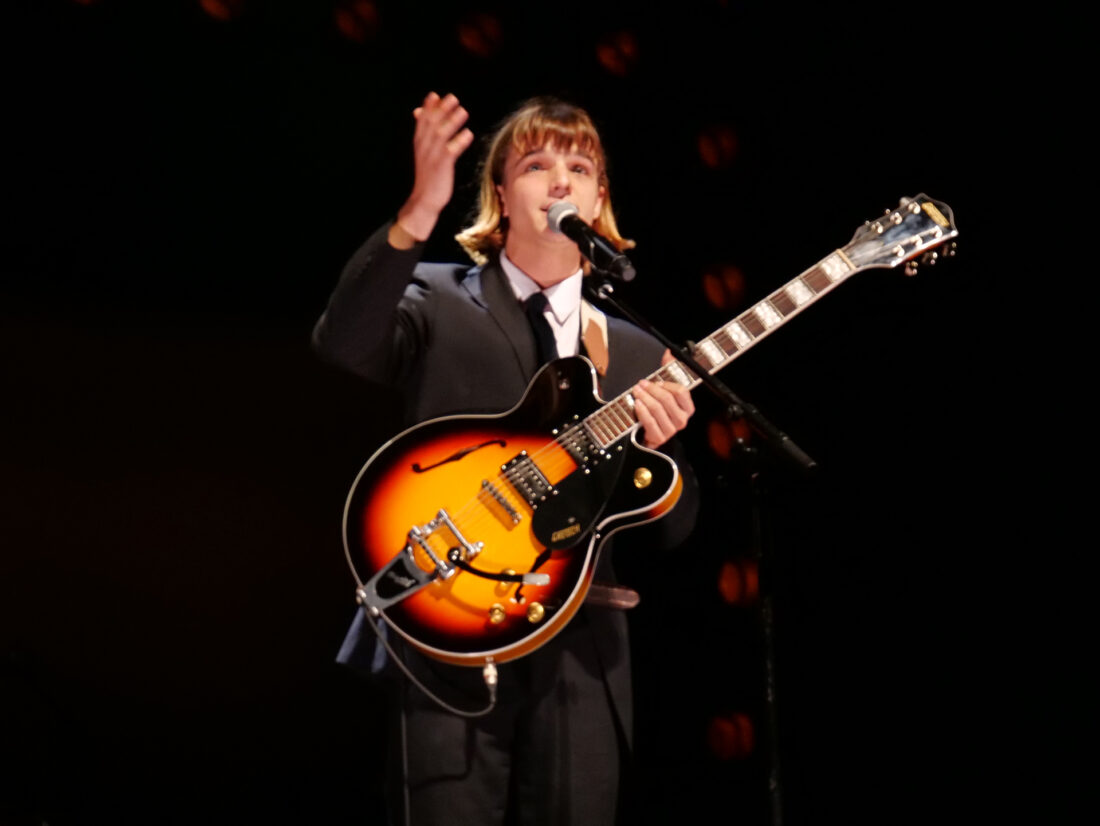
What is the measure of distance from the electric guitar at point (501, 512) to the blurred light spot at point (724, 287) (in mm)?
969

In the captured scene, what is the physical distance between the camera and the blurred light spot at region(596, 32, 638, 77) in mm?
3092

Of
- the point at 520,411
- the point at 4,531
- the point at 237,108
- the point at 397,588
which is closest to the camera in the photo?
the point at 397,588

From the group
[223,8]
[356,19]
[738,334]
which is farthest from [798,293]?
[223,8]

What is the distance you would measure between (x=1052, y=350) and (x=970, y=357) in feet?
0.68

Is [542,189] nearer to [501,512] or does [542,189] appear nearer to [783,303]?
[783,303]

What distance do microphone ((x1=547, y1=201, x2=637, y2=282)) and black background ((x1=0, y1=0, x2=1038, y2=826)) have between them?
43.1 inches

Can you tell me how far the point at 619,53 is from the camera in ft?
10.2

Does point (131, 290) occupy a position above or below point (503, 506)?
above

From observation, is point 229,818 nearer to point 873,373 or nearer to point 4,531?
point 4,531

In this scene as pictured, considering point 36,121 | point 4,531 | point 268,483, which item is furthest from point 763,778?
point 36,121

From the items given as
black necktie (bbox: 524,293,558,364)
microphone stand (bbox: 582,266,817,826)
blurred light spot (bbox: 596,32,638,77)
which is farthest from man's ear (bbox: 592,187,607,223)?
blurred light spot (bbox: 596,32,638,77)

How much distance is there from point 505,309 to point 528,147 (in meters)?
0.44

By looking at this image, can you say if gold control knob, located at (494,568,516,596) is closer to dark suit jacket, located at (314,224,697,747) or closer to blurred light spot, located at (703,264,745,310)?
dark suit jacket, located at (314,224,697,747)

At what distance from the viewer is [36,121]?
103 inches
